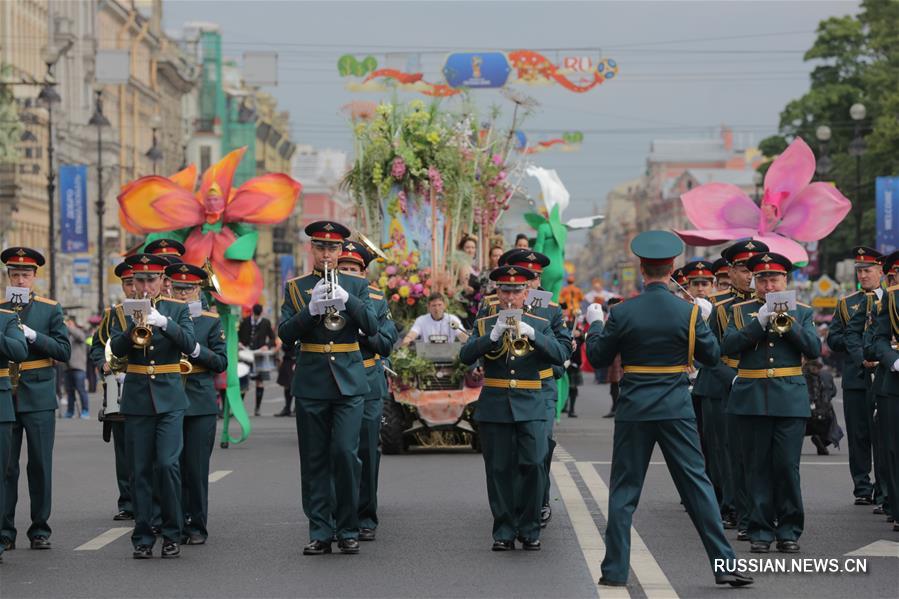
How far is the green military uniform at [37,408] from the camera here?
12562 mm

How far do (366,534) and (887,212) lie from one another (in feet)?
133

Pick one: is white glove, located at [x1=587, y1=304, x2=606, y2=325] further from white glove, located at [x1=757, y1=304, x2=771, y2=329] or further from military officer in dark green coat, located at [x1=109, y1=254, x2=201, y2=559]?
military officer in dark green coat, located at [x1=109, y1=254, x2=201, y2=559]

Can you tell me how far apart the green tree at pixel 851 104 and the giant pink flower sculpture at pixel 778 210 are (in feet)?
147

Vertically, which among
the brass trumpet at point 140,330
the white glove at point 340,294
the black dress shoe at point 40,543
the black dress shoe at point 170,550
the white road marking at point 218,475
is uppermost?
the white glove at point 340,294

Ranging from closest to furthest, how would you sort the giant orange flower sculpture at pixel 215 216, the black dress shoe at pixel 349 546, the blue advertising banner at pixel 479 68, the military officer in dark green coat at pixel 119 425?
1. the black dress shoe at pixel 349 546
2. the military officer in dark green coat at pixel 119 425
3. the giant orange flower sculpture at pixel 215 216
4. the blue advertising banner at pixel 479 68

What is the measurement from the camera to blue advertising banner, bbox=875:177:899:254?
51031 mm

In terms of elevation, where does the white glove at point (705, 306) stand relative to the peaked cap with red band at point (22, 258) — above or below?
below

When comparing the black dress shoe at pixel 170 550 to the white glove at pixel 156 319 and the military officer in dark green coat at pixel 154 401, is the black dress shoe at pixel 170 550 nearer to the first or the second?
the military officer in dark green coat at pixel 154 401

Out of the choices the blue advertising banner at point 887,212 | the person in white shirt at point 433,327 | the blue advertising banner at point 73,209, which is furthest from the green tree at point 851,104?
the person in white shirt at point 433,327

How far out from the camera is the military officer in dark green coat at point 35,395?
1255 centimetres

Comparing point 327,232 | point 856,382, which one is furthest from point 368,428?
point 856,382

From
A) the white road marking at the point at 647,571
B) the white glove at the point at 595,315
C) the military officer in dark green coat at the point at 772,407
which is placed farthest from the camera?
the military officer in dark green coat at the point at 772,407

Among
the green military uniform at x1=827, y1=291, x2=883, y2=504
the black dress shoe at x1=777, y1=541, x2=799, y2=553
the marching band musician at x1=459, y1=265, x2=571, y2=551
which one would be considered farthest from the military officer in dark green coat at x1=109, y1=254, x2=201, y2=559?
the green military uniform at x1=827, y1=291, x2=883, y2=504

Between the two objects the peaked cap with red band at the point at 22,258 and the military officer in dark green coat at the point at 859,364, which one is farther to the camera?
the military officer in dark green coat at the point at 859,364
